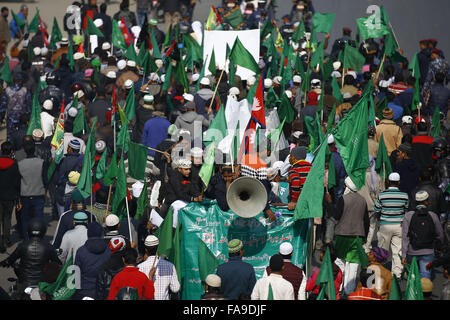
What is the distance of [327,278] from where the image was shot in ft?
32.8

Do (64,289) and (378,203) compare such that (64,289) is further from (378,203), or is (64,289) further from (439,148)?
(439,148)

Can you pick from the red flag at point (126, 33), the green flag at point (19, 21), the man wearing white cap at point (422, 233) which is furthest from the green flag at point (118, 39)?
the man wearing white cap at point (422, 233)

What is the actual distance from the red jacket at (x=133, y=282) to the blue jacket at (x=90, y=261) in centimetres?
97

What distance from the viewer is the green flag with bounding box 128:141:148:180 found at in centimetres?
1396

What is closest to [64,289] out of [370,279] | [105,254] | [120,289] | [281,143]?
[120,289]

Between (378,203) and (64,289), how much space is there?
5205 millimetres

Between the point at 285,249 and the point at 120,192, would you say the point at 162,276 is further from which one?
the point at 120,192

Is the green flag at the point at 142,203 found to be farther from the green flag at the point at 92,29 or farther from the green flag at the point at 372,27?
the green flag at the point at 92,29

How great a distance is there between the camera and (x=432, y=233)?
12.9 m

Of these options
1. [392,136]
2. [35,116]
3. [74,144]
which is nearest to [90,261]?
[74,144]

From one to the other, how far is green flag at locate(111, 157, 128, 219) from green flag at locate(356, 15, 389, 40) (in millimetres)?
9962

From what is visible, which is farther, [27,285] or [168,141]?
[168,141]

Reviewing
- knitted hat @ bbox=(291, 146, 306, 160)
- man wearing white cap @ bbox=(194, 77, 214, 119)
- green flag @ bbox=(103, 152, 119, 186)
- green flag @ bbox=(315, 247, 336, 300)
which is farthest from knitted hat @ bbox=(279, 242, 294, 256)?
man wearing white cap @ bbox=(194, 77, 214, 119)

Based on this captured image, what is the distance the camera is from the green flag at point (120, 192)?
13.2m
